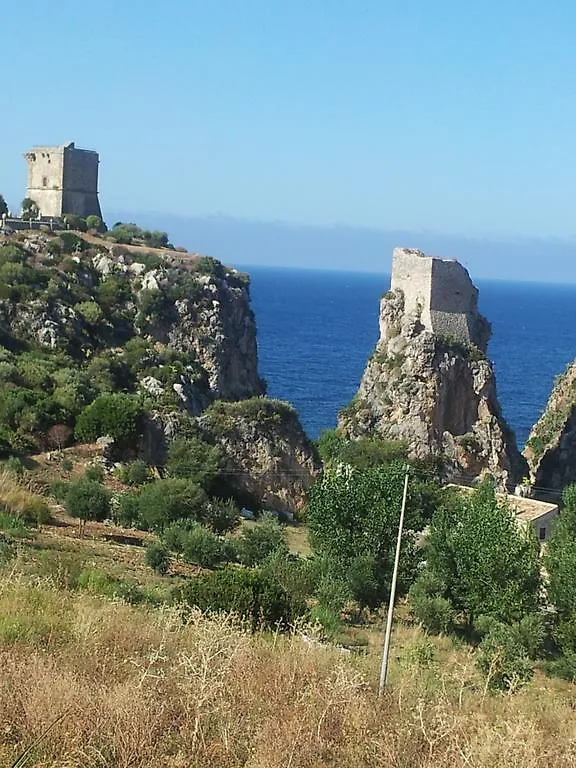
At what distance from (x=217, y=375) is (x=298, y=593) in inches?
1029

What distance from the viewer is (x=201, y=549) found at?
1703cm

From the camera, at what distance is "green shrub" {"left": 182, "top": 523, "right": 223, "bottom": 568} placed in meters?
16.9

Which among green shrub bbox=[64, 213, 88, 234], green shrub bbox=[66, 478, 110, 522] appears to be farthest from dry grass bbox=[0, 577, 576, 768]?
green shrub bbox=[64, 213, 88, 234]

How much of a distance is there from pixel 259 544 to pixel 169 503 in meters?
2.88

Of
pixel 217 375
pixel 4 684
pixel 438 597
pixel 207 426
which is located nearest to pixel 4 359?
pixel 207 426

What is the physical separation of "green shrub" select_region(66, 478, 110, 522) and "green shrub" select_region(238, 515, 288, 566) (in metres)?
3.00

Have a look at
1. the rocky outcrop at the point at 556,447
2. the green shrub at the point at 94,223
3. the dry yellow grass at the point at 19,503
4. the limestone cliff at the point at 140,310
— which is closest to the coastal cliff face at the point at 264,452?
the limestone cliff at the point at 140,310

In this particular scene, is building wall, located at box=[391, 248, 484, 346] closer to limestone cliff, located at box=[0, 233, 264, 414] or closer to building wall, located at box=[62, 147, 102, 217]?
limestone cliff, located at box=[0, 233, 264, 414]

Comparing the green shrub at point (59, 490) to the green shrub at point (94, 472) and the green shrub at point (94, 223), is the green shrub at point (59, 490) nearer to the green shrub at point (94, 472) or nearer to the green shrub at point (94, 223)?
the green shrub at point (94, 472)

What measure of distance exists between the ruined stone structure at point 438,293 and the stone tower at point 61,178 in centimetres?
2179

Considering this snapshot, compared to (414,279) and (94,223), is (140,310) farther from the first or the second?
(414,279)

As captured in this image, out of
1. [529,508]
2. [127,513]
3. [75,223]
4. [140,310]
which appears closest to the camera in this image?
[127,513]

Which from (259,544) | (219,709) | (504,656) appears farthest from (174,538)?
(219,709)

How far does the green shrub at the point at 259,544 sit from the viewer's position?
59.1 feet
